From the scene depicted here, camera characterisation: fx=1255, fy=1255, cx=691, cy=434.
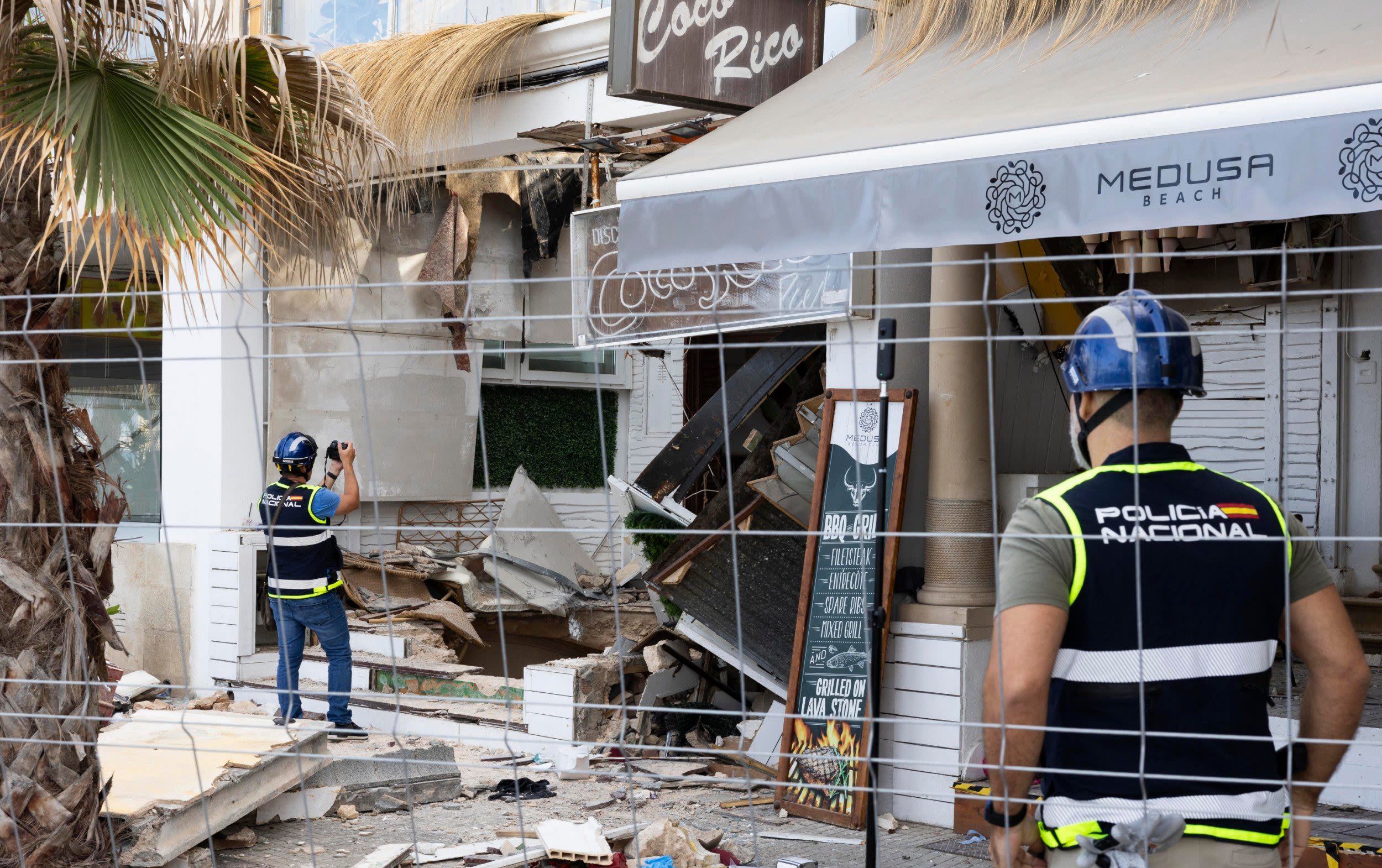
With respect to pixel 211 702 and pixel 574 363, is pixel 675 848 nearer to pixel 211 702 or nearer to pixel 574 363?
pixel 211 702

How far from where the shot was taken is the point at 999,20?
231 inches

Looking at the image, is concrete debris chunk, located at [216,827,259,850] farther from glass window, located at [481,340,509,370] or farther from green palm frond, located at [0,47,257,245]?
glass window, located at [481,340,509,370]

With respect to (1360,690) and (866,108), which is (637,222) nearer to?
(866,108)

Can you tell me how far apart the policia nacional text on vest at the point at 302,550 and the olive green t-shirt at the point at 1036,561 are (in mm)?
6119

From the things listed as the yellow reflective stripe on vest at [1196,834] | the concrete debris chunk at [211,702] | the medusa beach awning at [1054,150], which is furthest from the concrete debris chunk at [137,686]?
the yellow reflective stripe on vest at [1196,834]

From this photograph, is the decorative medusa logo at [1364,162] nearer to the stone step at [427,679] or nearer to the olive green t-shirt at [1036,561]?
the olive green t-shirt at [1036,561]

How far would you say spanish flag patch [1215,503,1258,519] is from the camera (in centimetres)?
213

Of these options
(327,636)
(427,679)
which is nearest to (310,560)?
(327,636)

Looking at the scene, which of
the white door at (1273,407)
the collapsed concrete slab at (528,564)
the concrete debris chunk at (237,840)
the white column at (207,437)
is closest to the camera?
the concrete debris chunk at (237,840)

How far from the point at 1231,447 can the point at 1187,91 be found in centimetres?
424

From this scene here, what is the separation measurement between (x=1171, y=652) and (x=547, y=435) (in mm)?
12603

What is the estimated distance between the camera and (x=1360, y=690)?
2.21 metres

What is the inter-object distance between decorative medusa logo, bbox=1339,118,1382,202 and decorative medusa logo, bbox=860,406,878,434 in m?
2.75

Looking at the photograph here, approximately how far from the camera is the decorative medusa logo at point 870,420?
6.22m
